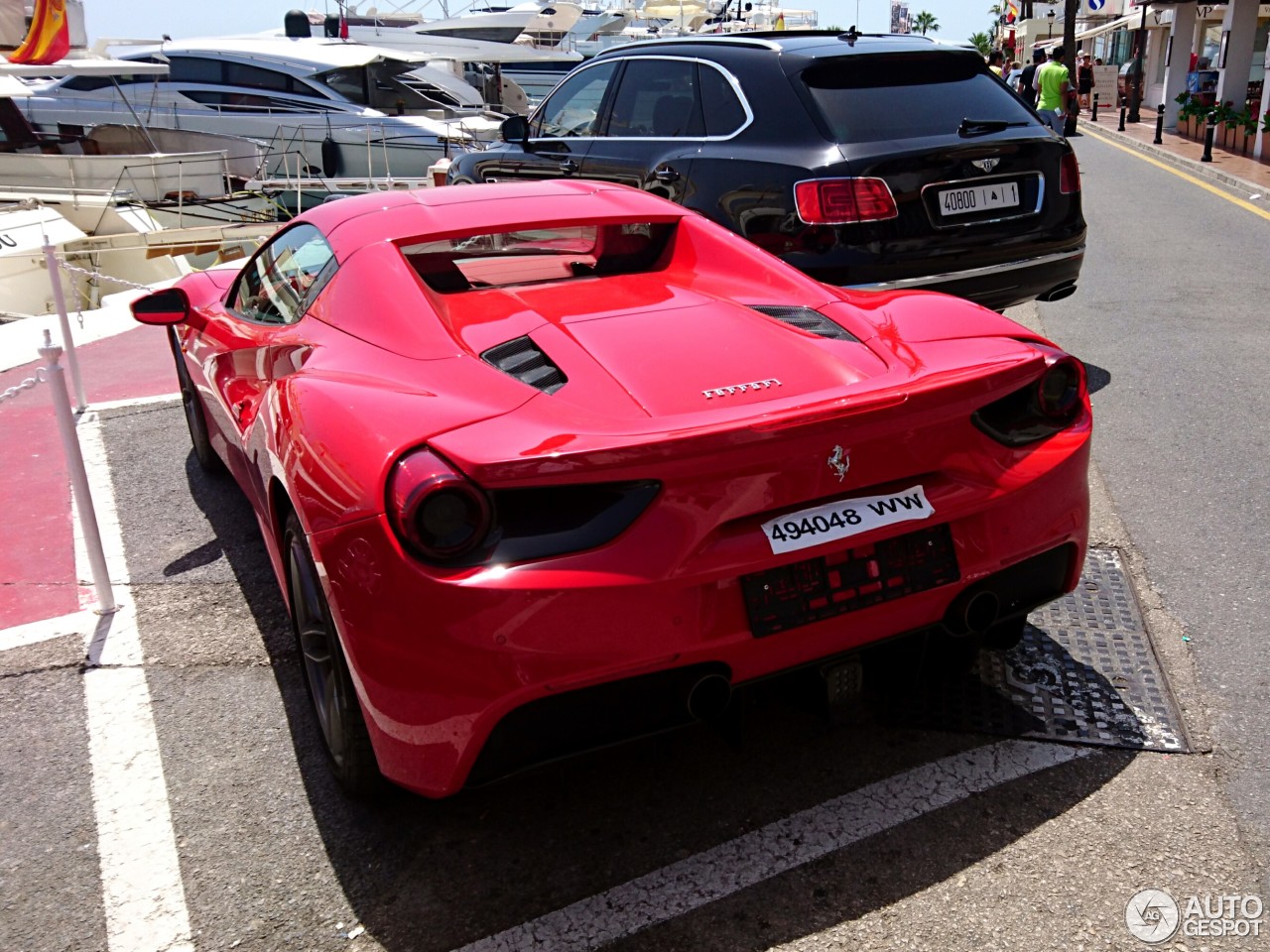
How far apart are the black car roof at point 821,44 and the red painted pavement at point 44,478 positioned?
392 centimetres

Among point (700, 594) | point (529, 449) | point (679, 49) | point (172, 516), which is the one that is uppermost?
point (679, 49)

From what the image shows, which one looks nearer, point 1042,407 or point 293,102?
point 1042,407

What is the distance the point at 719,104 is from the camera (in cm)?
629

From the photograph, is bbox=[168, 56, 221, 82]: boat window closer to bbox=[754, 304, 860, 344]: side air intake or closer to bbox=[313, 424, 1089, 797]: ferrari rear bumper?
bbox=[754, 304, 860, 344]: side air intake

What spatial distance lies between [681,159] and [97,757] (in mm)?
4354

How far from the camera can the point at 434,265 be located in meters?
3.77

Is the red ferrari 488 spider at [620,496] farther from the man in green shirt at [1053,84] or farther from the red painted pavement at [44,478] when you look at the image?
the man in green shirt at [1053,84]

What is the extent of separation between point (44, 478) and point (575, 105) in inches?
159

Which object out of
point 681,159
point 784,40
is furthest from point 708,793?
point 784,40

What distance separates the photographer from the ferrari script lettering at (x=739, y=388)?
2715mm

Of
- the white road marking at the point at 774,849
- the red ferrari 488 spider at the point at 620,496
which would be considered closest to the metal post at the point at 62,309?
the red ferrari 488 spider at the point at 620,496

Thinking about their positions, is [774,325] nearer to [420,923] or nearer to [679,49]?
[420,923]

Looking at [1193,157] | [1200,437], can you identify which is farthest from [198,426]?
[1193,157]

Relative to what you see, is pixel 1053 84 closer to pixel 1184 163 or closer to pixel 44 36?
pixel 1184 163
